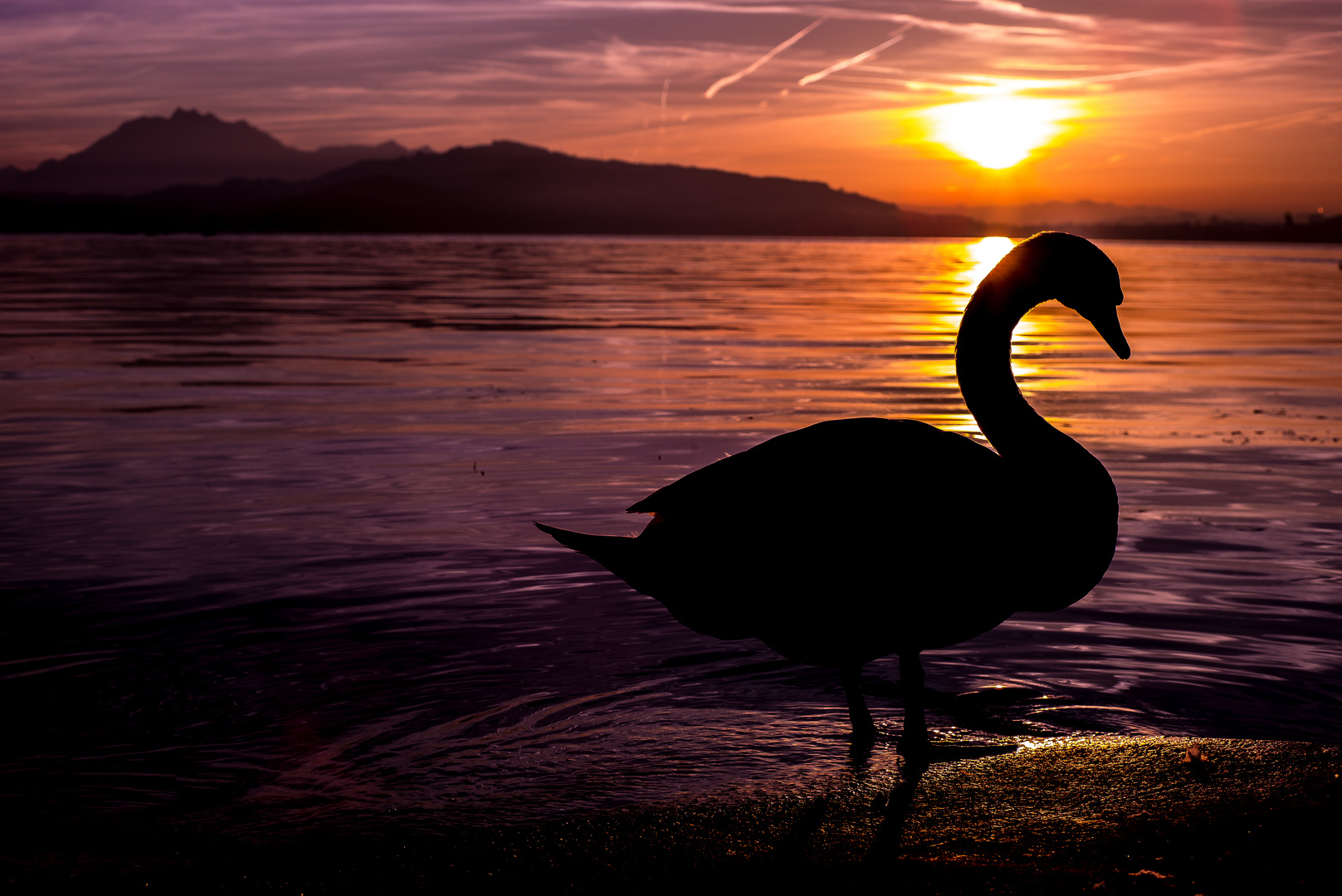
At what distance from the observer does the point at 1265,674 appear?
6.11 meters

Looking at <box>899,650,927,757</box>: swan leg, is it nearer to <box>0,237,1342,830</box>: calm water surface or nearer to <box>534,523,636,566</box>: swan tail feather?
<box>0,237,1342,830</box>: calm water surface

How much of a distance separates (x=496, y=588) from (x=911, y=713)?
137 inches

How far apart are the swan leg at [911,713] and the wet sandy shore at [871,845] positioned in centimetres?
21

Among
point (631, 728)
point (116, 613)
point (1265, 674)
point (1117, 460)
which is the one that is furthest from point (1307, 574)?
point (116, 613)

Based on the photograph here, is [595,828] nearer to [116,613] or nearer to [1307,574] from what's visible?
[116,613]

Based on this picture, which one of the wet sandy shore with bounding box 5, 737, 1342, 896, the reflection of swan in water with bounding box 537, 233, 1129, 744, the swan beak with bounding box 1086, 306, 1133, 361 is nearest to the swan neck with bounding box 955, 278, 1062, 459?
the reflection of swan in water with bounding box 537, 233, 1129, 744

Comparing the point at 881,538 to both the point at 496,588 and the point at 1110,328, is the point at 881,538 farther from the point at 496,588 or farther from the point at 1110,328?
the point at 496,588

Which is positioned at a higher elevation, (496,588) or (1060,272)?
(1060,272)

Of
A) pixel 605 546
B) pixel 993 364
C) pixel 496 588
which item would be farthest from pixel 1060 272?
pixel 496 588

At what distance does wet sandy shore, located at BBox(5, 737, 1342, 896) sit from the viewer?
3525 millimetres

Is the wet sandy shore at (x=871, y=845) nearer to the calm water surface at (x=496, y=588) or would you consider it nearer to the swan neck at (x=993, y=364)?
the calm water surface at (x=496, y=588)

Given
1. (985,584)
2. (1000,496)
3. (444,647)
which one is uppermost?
(1000,496)

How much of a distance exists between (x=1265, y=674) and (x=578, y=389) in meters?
11.4

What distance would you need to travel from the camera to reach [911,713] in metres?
4.69
